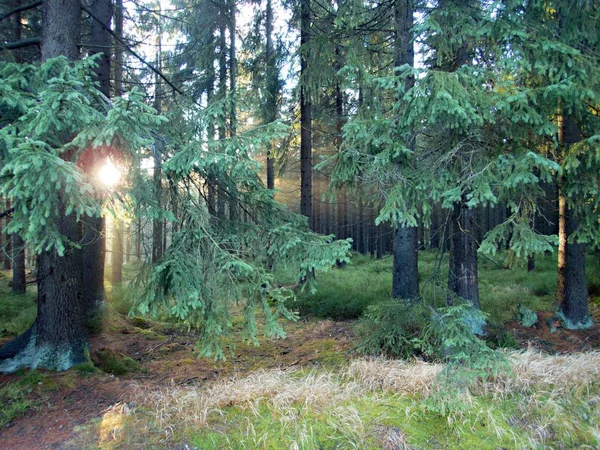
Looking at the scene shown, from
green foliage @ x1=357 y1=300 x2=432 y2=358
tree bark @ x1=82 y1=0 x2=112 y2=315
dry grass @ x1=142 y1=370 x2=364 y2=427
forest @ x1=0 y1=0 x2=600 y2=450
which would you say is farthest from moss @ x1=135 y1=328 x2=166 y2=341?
green foliage @ x1=357 y1=300 x2=432 y2=358

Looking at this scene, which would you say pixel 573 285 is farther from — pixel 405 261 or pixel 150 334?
pixel 150 334

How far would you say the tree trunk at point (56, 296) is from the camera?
213 inches

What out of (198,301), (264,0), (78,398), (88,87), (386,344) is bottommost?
(78,398)

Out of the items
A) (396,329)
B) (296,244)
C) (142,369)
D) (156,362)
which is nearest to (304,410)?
(296,244)

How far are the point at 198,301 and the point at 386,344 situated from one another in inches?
126

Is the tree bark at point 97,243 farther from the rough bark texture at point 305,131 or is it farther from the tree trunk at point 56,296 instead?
the rough bark texture at point 305,131

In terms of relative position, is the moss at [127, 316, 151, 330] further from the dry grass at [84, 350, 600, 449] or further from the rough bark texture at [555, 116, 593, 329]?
the rough bark texture at [555, 116, 593, 329]

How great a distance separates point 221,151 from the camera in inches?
171

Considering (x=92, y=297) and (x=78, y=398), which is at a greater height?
(x=92, y=297)

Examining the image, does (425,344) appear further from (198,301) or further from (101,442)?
(101,442)

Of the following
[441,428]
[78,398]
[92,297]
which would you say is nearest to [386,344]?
[441,428]

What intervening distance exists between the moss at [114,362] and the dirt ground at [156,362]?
0.36 ft

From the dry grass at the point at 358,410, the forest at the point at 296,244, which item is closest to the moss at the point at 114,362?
the forest at the point at 296,244

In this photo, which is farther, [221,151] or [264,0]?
[264,0]
